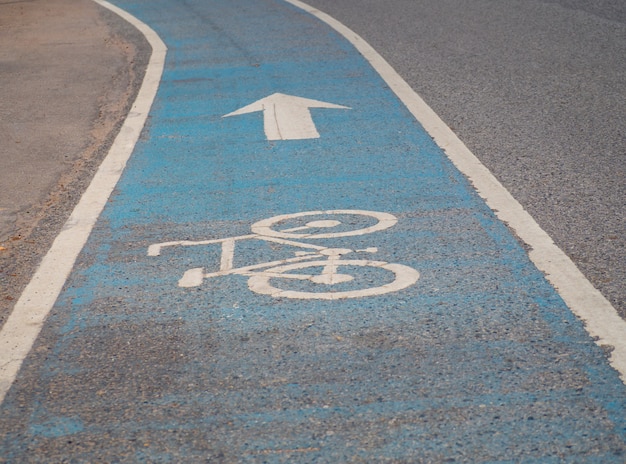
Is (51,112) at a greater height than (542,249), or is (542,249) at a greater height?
(542,249)

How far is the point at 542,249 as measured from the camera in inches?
214

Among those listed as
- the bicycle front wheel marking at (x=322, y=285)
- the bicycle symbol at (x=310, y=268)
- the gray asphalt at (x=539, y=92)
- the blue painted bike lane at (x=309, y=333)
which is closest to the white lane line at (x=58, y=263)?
the blue painted bike lane at (x=309, y=333)

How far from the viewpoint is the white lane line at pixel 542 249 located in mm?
4309

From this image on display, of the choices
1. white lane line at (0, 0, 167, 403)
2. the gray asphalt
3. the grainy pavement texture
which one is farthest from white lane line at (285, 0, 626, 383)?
the grainy pavement texture

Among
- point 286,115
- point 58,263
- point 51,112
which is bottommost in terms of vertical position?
point 51,112

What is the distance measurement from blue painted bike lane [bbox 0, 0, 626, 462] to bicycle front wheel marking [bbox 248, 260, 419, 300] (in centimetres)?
2

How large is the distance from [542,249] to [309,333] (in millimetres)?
1678

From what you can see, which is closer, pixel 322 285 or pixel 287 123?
pixel 322 285

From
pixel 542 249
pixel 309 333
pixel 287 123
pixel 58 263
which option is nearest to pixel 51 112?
pixel 287 123

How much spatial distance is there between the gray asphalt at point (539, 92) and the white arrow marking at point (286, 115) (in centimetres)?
129

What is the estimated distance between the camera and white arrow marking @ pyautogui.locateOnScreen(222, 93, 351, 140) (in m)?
8.87

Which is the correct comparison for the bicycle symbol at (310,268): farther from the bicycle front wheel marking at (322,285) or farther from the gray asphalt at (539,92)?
the gray asphalt at (539,92)

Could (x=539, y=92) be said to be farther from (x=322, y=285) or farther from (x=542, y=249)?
(x=322, y=285)

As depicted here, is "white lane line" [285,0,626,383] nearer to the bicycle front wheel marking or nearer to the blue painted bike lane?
the blue painted bike lane
